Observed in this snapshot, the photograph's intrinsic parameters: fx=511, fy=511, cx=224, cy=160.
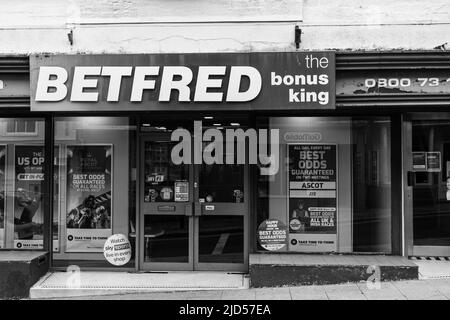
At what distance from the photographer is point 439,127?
808cm

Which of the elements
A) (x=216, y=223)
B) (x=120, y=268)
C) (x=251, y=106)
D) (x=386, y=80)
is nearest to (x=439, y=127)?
(x=386, y=80)

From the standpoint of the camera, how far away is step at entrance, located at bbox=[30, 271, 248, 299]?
7.33 meters

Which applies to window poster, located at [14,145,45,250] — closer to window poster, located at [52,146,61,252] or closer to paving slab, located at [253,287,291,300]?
window poster, located at [52,146,61,252]

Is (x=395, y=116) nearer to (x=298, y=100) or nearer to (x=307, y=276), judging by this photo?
(x=298, y=100)

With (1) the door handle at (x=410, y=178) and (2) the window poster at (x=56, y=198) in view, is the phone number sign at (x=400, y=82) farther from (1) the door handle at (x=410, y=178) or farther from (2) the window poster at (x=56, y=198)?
(2) the window poster at (x=56, y=198)

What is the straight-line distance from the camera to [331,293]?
272 inches

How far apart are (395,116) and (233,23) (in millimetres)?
2922

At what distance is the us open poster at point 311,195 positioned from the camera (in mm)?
8164

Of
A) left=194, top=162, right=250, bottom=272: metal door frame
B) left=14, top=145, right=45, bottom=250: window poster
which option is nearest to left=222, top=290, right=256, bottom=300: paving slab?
left=194, top=162, right=250, bottom=272: metal door frame

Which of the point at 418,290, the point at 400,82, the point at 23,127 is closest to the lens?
the point at 418,290

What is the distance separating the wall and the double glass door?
159 cm

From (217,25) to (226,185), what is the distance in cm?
245

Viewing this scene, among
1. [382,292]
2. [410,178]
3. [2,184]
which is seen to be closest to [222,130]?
[410,178]

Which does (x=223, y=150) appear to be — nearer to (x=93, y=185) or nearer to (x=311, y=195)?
(x=311, y=195)
